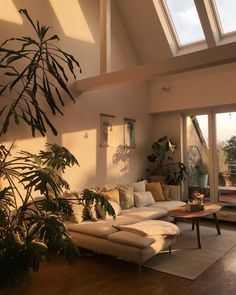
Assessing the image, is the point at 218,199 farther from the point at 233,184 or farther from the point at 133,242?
the point at 133,242

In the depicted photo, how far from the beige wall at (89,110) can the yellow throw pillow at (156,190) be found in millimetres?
602

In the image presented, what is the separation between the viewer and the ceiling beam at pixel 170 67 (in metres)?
3.60

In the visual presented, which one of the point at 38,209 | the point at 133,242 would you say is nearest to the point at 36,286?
the point at 38,209

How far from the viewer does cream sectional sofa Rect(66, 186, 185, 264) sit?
3.39 m

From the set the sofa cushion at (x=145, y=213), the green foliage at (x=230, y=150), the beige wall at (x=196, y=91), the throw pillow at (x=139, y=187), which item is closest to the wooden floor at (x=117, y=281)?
the sofa cushion at (x=145, y=213)

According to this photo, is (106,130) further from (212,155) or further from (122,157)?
(212,155)

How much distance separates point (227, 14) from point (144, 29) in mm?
1723

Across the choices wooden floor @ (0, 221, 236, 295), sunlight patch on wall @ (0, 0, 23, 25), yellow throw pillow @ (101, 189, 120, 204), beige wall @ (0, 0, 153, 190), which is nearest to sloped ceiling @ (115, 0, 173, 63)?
beige wall @ (0, 0, 153, 190)

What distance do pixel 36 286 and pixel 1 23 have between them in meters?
3.58

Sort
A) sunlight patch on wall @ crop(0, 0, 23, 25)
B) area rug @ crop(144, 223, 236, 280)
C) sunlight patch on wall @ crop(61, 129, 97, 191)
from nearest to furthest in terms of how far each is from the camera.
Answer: area rug @ crop(144, 223, 236, 280)
sunlight patch on wall @ crop(0, 0, 23, 25)
sunlight patch on wall @ crop(61, 129, 97, 191)

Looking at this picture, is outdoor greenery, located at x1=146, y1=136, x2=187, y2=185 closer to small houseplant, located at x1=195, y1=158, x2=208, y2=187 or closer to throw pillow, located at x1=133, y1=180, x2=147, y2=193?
small houseplant, located at x1=195, y1=158, x2=208, y2=187

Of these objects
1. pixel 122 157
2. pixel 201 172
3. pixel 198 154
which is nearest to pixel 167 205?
pixel 122 157

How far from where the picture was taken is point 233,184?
20.2ft

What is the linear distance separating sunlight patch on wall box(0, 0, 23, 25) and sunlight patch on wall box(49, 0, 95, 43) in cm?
76
